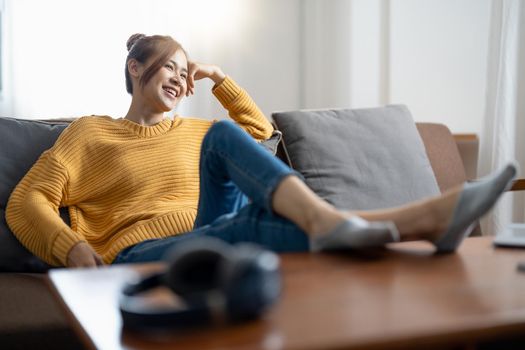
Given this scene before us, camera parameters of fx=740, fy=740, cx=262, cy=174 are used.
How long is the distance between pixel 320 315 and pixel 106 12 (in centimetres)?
230

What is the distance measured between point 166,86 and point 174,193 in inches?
13.1

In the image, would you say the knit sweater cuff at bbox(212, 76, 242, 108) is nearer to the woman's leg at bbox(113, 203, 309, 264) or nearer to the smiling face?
the smiling face

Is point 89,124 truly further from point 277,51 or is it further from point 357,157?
point 277,51

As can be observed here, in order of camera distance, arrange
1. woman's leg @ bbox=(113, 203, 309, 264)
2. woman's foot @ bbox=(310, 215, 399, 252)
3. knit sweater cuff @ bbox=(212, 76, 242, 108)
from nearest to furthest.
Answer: woman's foot @ bbox=(310, 215, 399, 252) < woman's leg @ bbox=(113, 203, 309, 264) < knit sweater cuff @ bbox=(212, 76, 242, 108)

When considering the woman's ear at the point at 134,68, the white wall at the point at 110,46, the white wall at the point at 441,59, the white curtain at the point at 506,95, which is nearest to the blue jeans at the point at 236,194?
the woman's ear at the point at 134,68

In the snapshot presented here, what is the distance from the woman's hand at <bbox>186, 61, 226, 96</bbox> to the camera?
2244 millimetres

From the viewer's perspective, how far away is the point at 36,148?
2.04 metres

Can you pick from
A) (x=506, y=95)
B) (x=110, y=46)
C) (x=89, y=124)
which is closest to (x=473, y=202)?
(x=89, y=124)

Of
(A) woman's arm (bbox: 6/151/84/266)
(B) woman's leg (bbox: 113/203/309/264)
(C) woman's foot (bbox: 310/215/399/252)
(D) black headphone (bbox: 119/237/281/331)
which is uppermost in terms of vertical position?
(D) black headphone (bbox: 119/237/281/331)

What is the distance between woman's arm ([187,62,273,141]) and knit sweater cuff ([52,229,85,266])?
2.19ft

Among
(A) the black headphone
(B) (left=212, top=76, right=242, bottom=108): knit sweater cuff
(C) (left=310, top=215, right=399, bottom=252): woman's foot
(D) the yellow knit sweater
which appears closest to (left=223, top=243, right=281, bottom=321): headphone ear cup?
(A) the black headphone

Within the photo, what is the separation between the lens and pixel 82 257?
1.71 m

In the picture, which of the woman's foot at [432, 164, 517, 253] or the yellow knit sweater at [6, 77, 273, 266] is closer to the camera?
the woman's foot at [432, 164, 517, 253]

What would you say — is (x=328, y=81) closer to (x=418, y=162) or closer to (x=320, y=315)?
(x=418, y=162)
